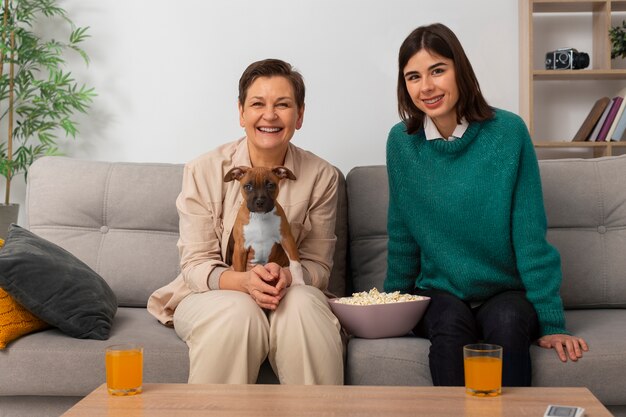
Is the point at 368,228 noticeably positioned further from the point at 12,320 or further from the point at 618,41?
the point at 618,41

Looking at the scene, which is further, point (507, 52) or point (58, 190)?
point (507, 52)

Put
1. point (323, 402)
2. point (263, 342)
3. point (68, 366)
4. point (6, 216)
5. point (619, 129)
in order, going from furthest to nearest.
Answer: point (619, 129) → point (6, 216) → point (68, 366) → point (263, 342) → point (323, 402)

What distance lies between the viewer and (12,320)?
211cm

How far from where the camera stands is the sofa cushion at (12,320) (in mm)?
2082

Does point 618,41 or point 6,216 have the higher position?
point 618,41

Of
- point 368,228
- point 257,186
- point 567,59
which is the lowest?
point 368,228

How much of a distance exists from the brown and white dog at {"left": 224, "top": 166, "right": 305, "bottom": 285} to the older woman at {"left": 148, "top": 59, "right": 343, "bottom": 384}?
66 millimetres

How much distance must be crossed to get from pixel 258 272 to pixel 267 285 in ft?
0.14

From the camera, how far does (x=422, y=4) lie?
3.65 m

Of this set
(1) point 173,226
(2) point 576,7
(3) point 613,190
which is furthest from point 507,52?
(1) point 173,226

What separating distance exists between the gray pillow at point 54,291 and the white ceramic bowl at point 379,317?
0.65 meters

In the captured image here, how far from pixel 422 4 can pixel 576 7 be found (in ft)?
2.39

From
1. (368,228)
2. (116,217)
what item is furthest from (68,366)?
(368,228)

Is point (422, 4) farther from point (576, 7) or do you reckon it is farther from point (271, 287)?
point (271, 287)
